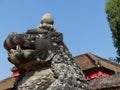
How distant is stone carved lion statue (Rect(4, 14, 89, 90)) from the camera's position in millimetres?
4371

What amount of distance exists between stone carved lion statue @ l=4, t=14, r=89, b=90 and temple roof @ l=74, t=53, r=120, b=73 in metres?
21.6

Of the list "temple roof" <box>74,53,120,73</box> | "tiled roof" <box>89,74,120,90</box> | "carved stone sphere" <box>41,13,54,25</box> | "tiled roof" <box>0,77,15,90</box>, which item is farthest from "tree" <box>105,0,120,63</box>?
"carved stone sphere" <box>41,13,54,25</box>

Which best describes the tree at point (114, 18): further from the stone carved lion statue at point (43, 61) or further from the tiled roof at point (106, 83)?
the stone carved lion statue at point (43, 61)

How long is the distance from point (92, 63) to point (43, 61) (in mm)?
22662

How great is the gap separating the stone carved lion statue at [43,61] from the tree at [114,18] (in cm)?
1985

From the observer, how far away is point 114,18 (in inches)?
995

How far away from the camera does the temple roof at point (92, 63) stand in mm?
26531

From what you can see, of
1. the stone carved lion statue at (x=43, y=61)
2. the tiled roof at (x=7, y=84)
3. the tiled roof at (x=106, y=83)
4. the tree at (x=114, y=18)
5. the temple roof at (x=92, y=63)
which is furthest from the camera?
the tiled roof at (x=7, y=84)

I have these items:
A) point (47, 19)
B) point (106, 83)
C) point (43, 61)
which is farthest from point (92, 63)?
point (43, 61)

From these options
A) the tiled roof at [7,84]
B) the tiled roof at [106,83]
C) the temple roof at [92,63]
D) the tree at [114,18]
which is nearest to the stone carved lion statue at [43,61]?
the tiled roof at [106,83]

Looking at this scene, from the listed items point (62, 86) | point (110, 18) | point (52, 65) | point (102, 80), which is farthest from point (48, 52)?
point (110, 18)

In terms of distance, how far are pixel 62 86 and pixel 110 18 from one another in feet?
71.5

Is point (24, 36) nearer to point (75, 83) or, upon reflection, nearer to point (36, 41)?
point (36, 41)

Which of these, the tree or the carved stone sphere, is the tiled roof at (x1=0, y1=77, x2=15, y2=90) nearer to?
the tree
